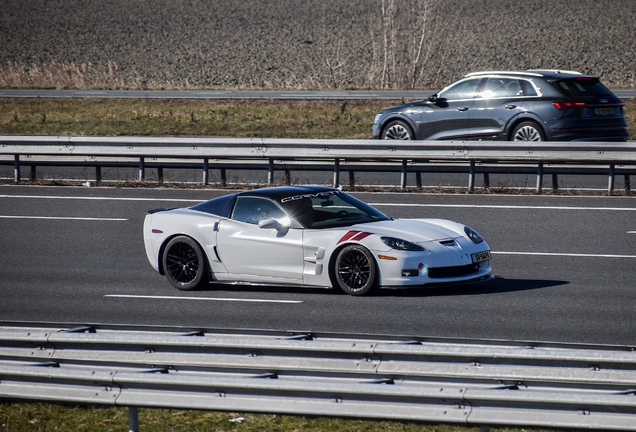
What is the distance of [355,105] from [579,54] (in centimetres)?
2558

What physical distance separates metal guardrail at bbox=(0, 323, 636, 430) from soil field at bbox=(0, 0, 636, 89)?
3195 centimetres

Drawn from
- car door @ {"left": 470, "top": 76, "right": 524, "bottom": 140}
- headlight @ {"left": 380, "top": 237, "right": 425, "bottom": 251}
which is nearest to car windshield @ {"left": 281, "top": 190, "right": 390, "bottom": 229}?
headlight @ {"left": 380, "top": 237, "right": 425, "bottom": 251}

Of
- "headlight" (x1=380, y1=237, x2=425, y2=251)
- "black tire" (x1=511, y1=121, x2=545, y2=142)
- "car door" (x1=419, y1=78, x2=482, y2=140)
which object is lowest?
"headlight" (x1=380, y1=237, x2=425, y2=251)

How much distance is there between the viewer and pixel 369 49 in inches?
2125

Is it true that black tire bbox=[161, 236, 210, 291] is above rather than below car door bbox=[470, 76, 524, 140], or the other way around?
below

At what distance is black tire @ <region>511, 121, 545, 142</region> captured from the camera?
16844 millimetres

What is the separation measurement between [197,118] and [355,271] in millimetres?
19448

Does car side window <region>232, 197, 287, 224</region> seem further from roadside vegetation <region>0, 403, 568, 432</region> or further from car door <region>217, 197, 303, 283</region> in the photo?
roadside vegetation <region>0, 403, 568, 432</region>

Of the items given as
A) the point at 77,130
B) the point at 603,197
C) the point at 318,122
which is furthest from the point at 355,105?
the point at 603,197

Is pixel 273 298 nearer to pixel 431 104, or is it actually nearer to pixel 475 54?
pixel 431 104

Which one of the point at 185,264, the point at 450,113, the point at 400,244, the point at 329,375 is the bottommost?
the point at 185,264

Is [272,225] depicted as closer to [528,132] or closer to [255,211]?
[255,211]

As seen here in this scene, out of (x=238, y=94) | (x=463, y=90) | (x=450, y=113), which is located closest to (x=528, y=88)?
(x=463, y=90)

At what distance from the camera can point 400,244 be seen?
30.0 feet
